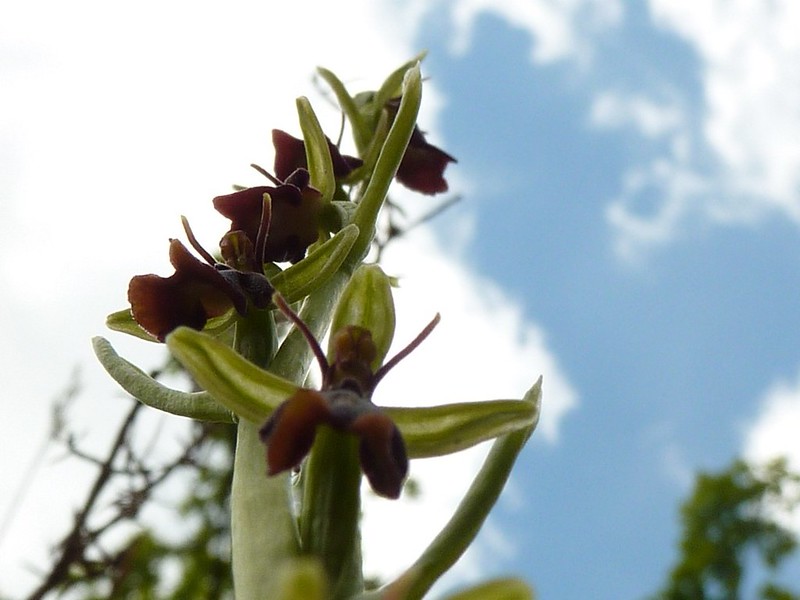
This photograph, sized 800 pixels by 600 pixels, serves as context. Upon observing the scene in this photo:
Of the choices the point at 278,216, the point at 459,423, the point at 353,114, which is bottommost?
the point at 459,423

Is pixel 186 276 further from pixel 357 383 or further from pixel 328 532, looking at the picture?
pixel 328 532

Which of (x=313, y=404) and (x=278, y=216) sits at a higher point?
(x=278, y=216)

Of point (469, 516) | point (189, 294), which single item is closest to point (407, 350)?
point (469, 516)

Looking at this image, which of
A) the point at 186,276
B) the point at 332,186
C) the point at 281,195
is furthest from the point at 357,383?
the point at 332,186

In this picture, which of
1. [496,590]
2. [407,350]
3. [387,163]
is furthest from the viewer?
[387,163]

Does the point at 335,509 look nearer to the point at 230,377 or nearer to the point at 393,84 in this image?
the point at 230,377

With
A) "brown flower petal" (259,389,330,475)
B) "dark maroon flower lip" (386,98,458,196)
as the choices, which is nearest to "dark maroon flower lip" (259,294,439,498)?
"brown flower petal" (259,389,330,475)
